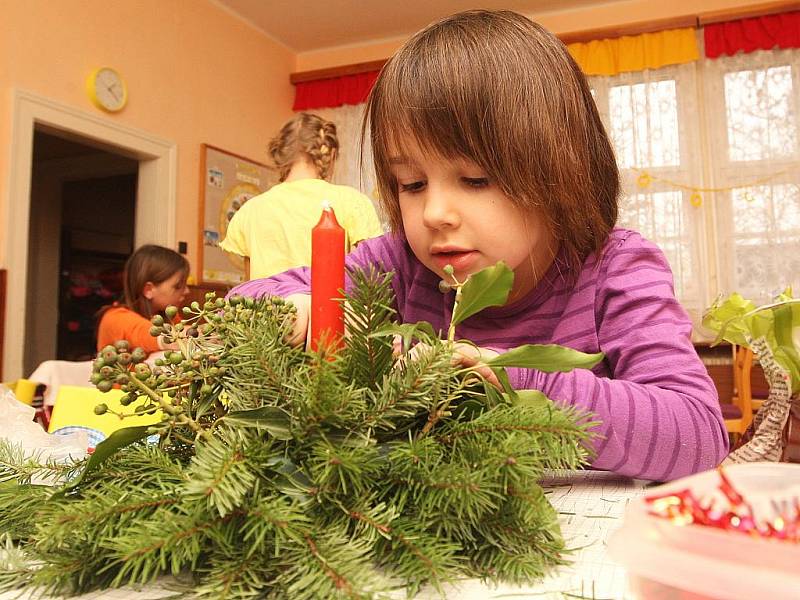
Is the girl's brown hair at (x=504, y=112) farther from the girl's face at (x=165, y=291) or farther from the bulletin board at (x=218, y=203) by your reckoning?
the bulletin board at (x=218, y=203)

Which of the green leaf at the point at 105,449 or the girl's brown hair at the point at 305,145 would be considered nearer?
the green leaf at the point at 105,449

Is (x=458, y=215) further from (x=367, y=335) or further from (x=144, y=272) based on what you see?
(x=144, y=272)

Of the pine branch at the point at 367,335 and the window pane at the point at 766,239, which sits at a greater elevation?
the window pane at the point at 766,239

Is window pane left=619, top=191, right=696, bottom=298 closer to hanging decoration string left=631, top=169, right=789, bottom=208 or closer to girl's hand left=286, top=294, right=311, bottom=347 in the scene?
hanging decoration string left=631, top=169, right=789, bottom=208

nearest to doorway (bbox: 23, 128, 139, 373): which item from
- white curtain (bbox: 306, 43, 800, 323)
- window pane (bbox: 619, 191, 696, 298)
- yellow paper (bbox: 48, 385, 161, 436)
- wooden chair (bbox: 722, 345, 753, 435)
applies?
white curtain (bbox: 306, 43, 800, 323)

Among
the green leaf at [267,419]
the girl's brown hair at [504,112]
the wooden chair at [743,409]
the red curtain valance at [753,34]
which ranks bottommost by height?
the wooden chair at [743,409]

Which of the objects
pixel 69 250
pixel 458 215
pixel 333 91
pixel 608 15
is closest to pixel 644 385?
pixel 458 215

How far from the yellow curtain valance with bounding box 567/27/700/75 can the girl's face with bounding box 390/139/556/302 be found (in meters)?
3.70

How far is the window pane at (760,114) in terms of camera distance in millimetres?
3707

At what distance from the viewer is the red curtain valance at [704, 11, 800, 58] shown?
3.70 metres

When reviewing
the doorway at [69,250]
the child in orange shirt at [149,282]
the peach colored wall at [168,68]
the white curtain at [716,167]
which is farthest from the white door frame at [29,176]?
the doorway at [69,250]

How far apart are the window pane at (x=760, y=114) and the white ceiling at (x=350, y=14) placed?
1.04 metres

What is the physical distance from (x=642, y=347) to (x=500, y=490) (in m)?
0.37

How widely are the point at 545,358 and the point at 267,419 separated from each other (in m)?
0.15
